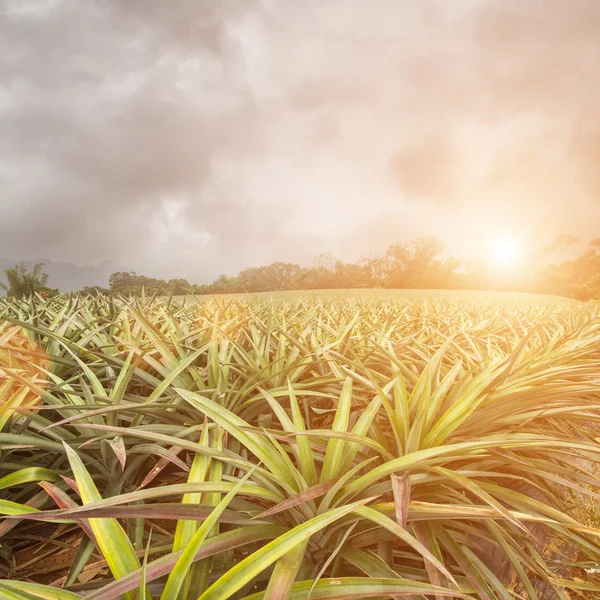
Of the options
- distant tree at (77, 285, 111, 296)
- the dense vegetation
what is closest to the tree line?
the dense vegetation

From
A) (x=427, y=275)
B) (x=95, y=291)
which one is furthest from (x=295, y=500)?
(x=427, y=275)

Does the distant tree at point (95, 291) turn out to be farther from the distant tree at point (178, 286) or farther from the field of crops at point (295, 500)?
the field of crops at point (295, 500)

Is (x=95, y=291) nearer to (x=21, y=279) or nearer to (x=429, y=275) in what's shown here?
(x=21, y=279)

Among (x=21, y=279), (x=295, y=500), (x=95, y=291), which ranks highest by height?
(x=21, y=279)

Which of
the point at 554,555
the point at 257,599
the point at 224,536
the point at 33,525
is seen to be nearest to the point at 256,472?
the point at 224,536

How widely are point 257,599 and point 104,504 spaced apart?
1.17 feet

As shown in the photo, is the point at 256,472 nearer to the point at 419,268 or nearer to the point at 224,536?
the point at 224,536

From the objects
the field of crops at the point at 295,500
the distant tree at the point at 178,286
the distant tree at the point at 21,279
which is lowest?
the field of crops at the point at 295,500

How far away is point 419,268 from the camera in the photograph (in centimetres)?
3725

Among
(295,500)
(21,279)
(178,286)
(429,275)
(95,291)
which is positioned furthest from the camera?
(429,275)

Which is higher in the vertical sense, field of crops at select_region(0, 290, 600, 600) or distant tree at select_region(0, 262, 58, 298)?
distant tree at select_region(0, 262, 58, 298)

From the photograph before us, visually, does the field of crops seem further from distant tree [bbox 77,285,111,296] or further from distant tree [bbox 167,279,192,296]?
distant tree [bbox 77,285,111,296]

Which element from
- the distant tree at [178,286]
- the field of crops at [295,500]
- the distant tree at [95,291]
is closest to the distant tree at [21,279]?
the distant tree at [95,291]

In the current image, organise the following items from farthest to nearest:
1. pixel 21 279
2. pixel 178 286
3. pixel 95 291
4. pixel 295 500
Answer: pixel 21 279
pixel 95 291
pixel 178 286
pixel 295 500
